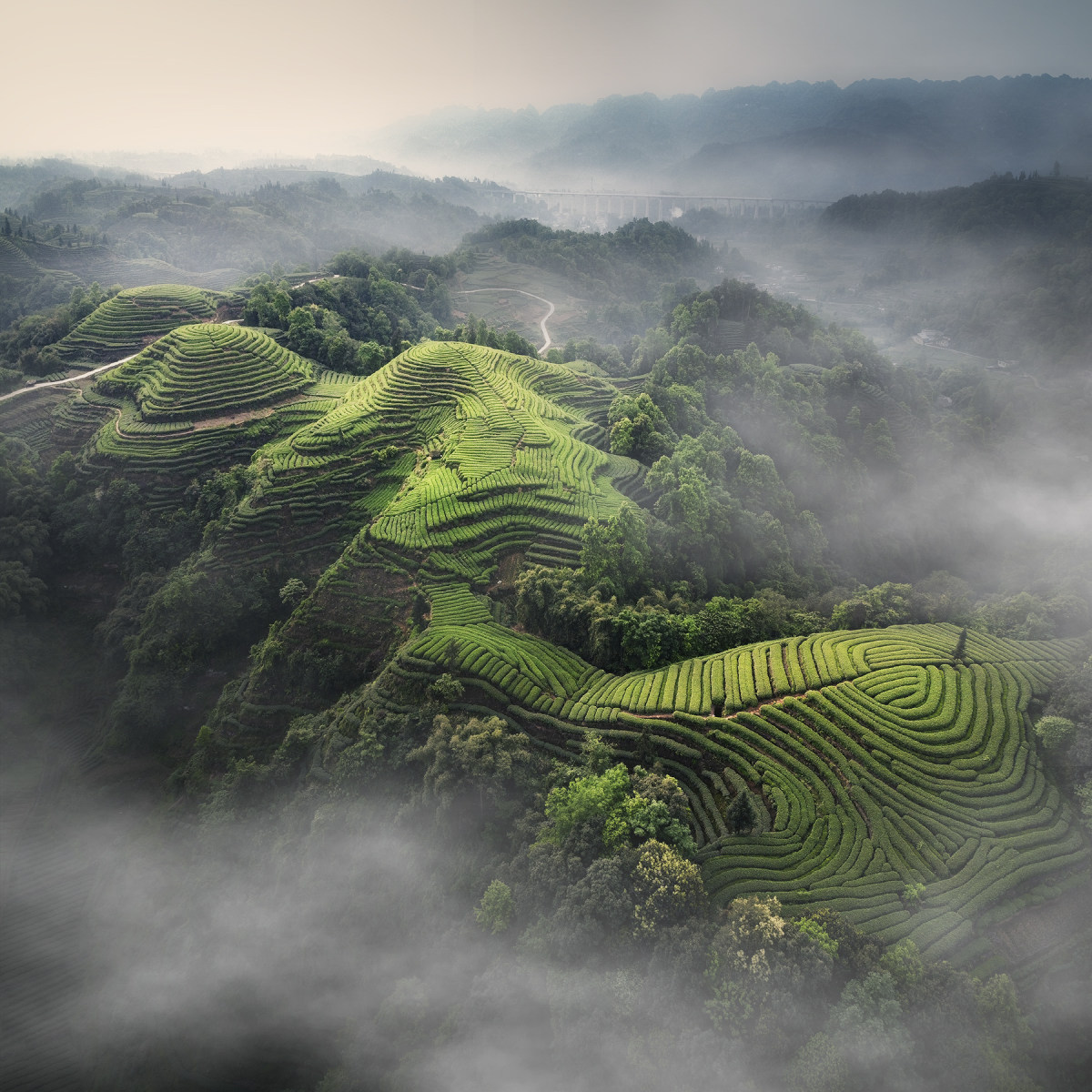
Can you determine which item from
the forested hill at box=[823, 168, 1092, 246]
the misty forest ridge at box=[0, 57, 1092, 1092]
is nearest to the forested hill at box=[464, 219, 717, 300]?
the forested hill at box=[823, 168, 1092, 246]

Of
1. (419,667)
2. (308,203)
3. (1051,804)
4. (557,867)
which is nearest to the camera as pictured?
(557,867)

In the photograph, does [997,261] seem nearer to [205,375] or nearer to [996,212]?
[996,212]

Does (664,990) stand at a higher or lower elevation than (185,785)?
higher

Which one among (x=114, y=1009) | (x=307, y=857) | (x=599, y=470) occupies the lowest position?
(x=114, y=1009)

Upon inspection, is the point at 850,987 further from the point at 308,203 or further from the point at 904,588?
Result: the point at 308,203

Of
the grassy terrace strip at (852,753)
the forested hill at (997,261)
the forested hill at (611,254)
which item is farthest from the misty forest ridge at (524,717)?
the forested hill at (611,254)

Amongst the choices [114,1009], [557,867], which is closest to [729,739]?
[557,867]

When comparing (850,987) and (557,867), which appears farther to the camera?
(557,867)
